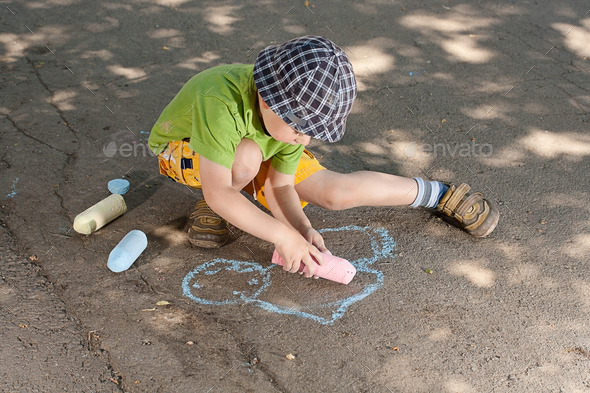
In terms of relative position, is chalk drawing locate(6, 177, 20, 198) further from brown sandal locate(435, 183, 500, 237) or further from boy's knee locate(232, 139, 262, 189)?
brown sandal locate(435, 183, 500, 237)

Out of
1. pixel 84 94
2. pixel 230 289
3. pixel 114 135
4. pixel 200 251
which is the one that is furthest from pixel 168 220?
pixel 84 94

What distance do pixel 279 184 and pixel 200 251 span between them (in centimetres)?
46

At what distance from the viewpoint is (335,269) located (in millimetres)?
2488

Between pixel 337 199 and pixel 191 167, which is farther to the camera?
pixel 337 199

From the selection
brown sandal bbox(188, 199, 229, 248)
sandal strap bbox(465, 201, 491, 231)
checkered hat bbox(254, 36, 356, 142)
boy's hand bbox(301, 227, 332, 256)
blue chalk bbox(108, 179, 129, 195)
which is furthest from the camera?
blue chalk bbox(108, 179, 129, 195)

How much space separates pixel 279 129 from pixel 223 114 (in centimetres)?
23

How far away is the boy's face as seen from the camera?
215 cm

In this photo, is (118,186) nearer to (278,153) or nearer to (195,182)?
(195,182)

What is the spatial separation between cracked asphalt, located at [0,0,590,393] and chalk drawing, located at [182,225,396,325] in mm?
10

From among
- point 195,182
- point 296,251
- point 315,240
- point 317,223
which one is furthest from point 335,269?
point 195,182

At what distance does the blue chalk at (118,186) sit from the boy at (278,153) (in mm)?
284

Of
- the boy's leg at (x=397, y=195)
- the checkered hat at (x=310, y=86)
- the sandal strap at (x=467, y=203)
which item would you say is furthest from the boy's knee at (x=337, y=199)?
the checkered hat at (x=310, y=86)

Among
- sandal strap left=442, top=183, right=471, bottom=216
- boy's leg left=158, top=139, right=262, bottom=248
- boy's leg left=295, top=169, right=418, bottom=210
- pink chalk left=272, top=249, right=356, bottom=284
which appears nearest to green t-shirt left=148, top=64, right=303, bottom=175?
boy's leg left=158, top=139, right=262, bottom=248

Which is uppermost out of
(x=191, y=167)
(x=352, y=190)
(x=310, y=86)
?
(x=310, y=86)
